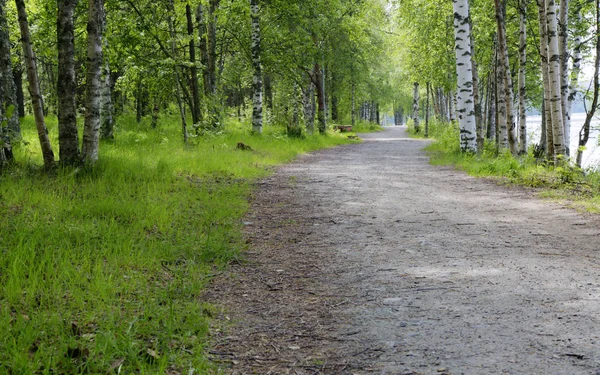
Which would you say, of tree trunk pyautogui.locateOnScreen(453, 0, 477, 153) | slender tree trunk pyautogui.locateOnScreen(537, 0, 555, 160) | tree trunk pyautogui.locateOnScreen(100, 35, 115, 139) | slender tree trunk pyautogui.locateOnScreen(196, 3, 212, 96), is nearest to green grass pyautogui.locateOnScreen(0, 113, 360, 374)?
tree trunk pyautogui.locateOnScreen(100, 35, 115, 139)

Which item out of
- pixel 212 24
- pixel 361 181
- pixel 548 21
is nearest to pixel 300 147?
pixel 212 24

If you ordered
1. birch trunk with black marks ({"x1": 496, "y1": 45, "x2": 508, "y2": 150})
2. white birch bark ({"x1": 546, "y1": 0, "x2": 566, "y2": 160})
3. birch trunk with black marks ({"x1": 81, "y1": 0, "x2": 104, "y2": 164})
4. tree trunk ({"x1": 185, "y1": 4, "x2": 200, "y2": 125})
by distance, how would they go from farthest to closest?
birch trunk with black marks ({"x1": 496, "y1": 45, "x2": 508, "y2": 150})
tree trunk ({"x1": 185, "y1": 4, "x2": 200, "y2": 125})
white birch bark ({"x1": 546, "y1": 0, "x2": 566, "y2": 160})
birch trunk with black marks ({"x1": 81, "y1": 0, "x2": 104, "y2": 164})

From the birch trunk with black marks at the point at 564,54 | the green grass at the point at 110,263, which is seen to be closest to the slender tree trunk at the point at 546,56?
the birch trunk with black marks at the point at 564,54

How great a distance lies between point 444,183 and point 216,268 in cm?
700

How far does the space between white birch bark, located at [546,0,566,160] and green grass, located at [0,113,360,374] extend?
6.63 m

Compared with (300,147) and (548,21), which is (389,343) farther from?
(300,147)

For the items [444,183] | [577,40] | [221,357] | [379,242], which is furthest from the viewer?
[577,40]

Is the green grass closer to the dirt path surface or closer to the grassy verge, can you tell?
the dirt path surface

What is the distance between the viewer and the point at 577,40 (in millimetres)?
18156

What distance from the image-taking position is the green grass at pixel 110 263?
2965 millimetres

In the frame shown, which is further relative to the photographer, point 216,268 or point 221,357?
point 216,268

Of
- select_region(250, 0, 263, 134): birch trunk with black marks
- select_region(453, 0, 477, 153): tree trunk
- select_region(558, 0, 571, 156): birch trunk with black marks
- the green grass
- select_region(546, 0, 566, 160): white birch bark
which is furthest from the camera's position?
select_region(250, 0, 263, 134): birch trunk with black marks

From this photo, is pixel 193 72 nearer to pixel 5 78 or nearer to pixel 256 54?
pixel 256 54

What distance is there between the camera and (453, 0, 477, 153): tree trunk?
591 inches
